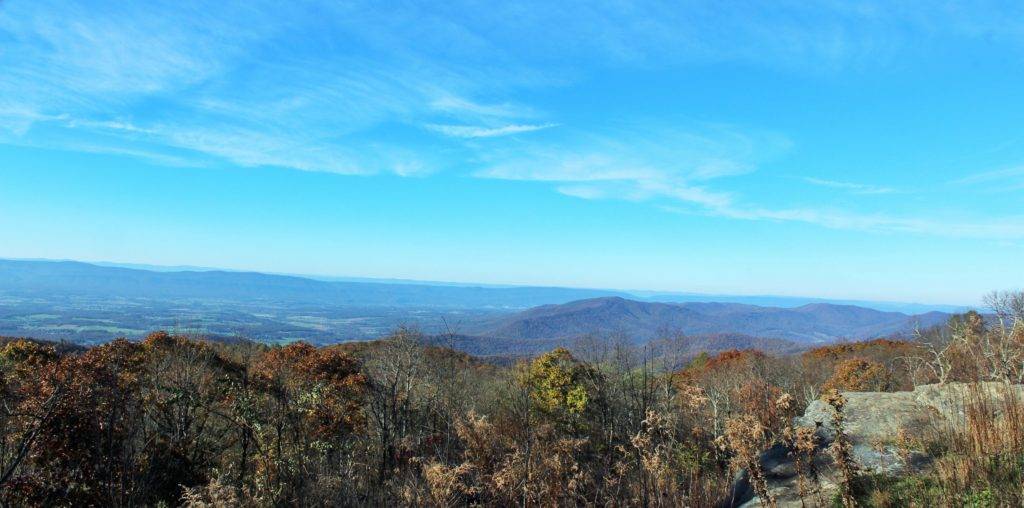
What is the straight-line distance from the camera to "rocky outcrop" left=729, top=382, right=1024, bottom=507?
4.77 m

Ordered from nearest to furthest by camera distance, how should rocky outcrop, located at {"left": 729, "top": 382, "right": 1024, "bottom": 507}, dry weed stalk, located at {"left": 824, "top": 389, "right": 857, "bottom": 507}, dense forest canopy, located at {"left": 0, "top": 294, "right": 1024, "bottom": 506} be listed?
1. dry weed stalk, located at {"left": 824, "top": 389, "right": 857, "bottom": 507}
2. rocky outcrop, located at {"left": 729, "top": 382, "right": 1024, "bottom": 507}
3. dense forest canopy, located at {"left": 0, "top": 294, "right": 1024, "bottom": 506}

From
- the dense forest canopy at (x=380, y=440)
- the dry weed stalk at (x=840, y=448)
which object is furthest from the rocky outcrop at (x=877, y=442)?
the dense forest canopy at (x=380, y=440)

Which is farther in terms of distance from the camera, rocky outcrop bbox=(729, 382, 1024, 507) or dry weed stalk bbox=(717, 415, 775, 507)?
rocky outcrop bbox=(729, 382, 1024, 507)

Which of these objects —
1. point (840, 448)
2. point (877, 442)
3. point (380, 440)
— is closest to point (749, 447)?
point (840, 448)

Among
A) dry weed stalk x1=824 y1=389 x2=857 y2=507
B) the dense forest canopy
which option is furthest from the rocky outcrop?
the dense forest canopy

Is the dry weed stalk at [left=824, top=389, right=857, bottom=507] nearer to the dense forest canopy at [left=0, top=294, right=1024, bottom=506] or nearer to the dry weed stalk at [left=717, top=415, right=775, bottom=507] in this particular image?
the dense forest canopy at [left=0, top=294, right=1024, bottom=506]

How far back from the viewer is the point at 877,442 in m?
4.98

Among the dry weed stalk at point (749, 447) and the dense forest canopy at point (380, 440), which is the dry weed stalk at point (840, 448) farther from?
the dry weed stalk at point (749, 447)

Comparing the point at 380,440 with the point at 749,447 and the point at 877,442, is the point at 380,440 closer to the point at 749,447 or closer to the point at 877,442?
the point at 749,447

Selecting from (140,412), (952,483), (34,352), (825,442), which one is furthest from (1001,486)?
(34,352)

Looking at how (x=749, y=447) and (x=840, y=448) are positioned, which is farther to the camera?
(x=749, y=447)

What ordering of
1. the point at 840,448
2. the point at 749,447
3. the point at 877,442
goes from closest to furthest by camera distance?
the point at 840,448 < the point at 749,447 < the point at 877,442

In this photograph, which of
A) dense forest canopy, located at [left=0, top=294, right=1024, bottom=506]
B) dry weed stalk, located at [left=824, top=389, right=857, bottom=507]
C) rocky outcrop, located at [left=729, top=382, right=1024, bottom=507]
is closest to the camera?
dry weed stalk, located at [left=824, top=389, right=857, bottom=507]

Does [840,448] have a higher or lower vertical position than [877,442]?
higher
